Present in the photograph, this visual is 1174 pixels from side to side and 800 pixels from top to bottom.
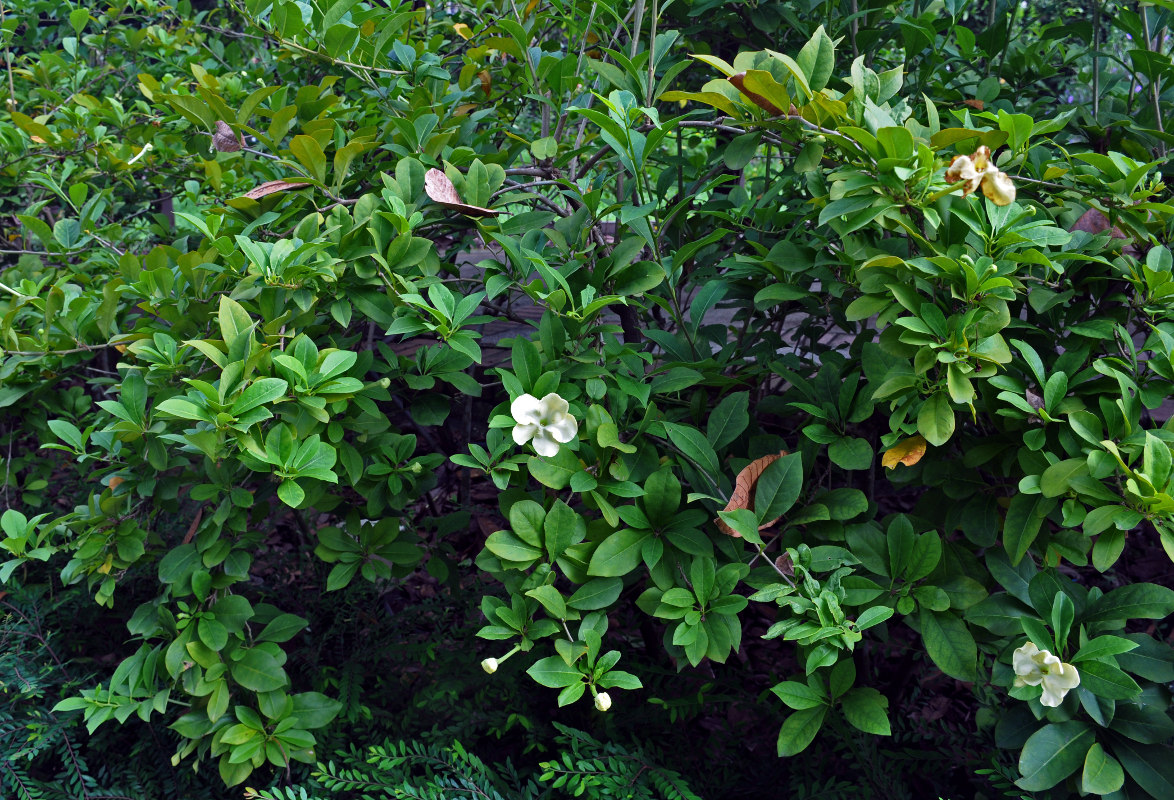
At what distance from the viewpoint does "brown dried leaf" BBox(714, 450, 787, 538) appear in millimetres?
1292

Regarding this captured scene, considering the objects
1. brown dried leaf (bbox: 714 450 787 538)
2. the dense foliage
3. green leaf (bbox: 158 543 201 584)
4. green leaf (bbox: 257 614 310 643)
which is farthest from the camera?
green leaf (bbox: 257 614 310 643)

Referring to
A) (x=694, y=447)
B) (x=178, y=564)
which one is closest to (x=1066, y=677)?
(x=694, y=447)

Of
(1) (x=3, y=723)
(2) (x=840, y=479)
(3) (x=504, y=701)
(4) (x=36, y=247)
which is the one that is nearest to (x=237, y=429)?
(3) (x=504, y=701)

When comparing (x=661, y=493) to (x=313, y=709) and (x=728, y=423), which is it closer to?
(x=728, y=423)

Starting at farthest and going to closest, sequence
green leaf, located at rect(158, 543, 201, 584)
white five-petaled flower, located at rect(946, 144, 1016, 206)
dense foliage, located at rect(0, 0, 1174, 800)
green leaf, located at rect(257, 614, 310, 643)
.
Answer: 1. green leaf, located at rect(257, 614, 310, 643)
2. green leaf, located at rect(158, 543, 201, 584)
3. dense foliage, located at rect(0, 0, 1174, 800)
4. white five-petaled flower, located at rect(946, 144, 1016, 206)

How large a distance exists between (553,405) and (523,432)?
62mm

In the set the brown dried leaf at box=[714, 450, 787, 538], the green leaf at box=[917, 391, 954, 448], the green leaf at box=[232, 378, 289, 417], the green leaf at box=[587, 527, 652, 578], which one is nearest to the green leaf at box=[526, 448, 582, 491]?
Result: the green leaf at box=[587, 527, 652, 578]

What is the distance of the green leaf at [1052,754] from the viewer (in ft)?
3.80

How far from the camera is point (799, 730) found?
1.30 m

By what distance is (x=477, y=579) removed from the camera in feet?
6.77

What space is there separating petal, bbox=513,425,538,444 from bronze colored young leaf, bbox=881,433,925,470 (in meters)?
0.51

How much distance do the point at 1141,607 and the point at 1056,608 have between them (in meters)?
0.13

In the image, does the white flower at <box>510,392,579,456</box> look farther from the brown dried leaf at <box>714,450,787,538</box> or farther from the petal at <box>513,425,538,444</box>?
the brown dried leaf at <box>714,450,787,538</box>

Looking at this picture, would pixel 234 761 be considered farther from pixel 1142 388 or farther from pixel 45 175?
pixel 45 175
